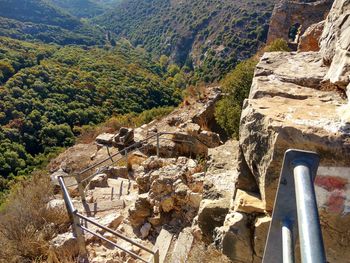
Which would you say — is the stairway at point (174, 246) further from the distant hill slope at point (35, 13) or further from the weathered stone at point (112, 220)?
the distant hill slope at point (35, 13)

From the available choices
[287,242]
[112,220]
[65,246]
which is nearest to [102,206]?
[112,220]

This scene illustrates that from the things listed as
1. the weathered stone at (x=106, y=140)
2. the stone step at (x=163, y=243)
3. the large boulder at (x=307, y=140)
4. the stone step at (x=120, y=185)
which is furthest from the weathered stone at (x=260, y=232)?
the weathered stone at (x=106, y=140)

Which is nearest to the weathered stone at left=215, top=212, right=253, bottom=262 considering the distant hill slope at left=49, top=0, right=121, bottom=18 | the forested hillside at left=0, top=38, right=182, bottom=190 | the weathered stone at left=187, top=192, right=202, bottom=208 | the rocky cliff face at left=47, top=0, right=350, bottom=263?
the rocky cliff face at left=47, top=0, right=350, bottom=263

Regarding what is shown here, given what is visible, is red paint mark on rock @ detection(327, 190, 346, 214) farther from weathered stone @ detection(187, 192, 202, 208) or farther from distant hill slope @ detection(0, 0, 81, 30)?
distant hill slope @ detection(0, 0, 81, 30)

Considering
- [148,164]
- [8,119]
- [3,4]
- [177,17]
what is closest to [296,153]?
[148,164]

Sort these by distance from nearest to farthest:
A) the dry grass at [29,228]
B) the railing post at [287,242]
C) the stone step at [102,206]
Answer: the railing post at [287,242], the dry grass at [29,228], the stone step at [102,206]

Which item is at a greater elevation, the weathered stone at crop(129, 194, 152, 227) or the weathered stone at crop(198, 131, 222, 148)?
the weathered stone at crop(129, 194, 152, 227)

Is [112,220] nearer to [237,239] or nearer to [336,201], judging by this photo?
[237,239]
